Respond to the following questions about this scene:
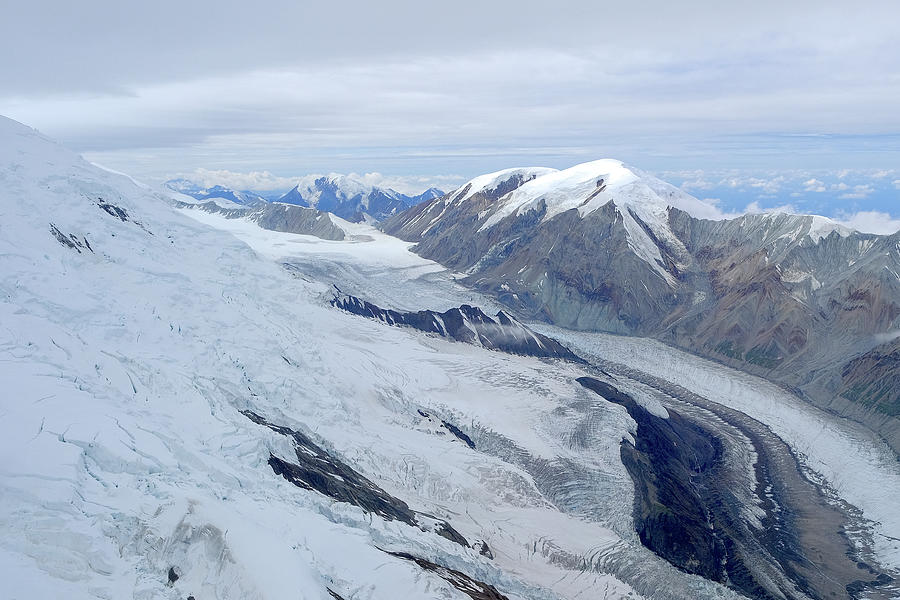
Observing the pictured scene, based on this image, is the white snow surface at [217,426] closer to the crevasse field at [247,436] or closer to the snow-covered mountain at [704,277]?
the crevasse field at [247,436]

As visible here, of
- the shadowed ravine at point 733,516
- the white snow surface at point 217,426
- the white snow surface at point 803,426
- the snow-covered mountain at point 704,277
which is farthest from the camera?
the snow-covered mountain at point 704,277

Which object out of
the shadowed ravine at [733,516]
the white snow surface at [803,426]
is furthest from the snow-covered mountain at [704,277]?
the shadowed ravine at [733,516]

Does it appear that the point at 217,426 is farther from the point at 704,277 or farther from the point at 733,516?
the point at 704,277

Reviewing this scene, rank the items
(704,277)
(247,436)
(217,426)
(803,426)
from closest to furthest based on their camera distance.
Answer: (217,426), (247,436), (803,426), (704,277)

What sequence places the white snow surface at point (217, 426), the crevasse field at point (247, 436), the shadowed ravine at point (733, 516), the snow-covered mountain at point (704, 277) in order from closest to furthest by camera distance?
1. the white snow surface at point (217, 426)
2. the crevasse field at point (247, 436)
3. the shadowed ravine at point (733, 516)
4. the snow-covered mountain at point (704, 277)

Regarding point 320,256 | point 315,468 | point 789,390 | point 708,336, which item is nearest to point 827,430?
point 789,390

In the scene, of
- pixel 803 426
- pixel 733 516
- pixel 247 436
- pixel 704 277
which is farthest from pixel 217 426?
pixel 704 277

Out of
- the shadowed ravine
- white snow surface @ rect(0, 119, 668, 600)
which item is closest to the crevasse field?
white snow surface @ rect(0, 119, 668, 600)
